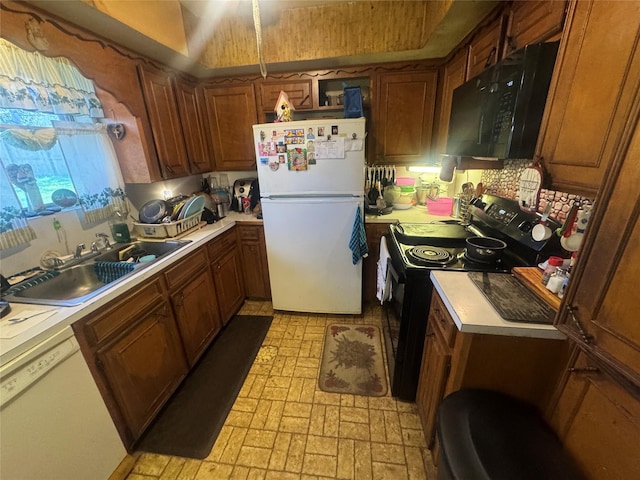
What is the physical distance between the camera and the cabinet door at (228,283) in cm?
218

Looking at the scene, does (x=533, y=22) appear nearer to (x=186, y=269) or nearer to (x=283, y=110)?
→ (x=283, y=110)

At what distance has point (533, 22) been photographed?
1067mm

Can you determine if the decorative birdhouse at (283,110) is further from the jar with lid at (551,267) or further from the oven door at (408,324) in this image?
the jar with lid at (551,267)

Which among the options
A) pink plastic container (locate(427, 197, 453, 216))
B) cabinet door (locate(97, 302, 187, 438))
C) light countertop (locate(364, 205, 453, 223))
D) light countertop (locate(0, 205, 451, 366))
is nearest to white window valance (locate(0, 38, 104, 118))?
light countertop (locate(0, 205, 451, 366))

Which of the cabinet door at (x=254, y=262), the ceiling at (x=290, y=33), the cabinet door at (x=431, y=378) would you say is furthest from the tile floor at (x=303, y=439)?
the ceiling at (x=290, y=33)

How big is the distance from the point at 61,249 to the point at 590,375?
2508mm

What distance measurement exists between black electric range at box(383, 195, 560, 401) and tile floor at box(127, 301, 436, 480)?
10.2 inches

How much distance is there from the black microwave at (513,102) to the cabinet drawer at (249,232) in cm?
181

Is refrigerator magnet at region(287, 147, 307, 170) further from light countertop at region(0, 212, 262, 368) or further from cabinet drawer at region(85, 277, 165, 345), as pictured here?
cabinet drawer at region(85, 277, 165, 345)

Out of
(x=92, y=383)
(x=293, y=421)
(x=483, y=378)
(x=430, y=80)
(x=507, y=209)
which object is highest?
(x=430, y=80)

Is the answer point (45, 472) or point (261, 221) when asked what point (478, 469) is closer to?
point (45, 472)

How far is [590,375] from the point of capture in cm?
73

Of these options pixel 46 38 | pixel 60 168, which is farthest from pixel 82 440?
pixel 46 38

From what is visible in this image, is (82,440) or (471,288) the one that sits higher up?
(471,288)
